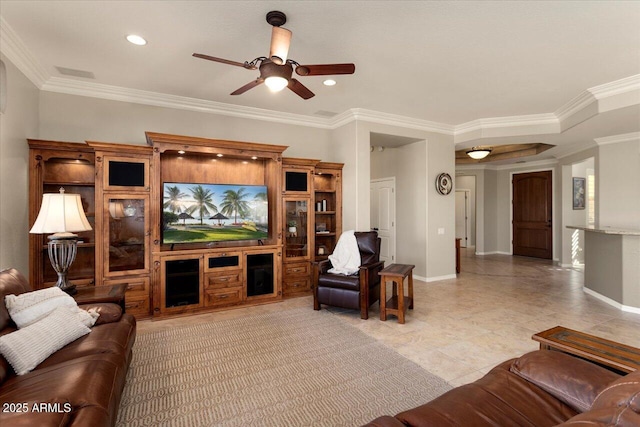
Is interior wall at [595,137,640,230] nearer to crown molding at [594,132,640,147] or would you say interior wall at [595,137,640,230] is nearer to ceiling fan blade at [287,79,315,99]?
crown molding at [594,132,640,147]

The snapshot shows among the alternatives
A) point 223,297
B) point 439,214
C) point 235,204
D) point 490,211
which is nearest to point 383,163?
point 439,214

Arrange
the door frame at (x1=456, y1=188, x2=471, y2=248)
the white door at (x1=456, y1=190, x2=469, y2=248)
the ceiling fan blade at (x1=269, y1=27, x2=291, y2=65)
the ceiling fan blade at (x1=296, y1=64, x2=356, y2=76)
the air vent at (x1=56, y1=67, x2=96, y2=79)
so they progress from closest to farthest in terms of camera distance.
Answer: the ceiling fan blade at (x1=269, y1=27, x2=291, y2=65)
the ceiling fan blade at (x1=296, y1=64, x2=356, y2=76)
the air vent at (x1=56, y1=67, x2=96, y2=79)
the door frame at (x1=456, y1=188, x2=471, y2=248)
the white door at (x1=456, y1=190, x2=469, y2=248)

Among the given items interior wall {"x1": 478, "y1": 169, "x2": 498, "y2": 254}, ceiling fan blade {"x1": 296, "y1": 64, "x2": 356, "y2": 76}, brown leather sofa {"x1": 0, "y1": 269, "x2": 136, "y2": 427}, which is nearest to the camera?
brown leather sofa {"x1": 0, "y1": 269, "x2": 136, "y2": 427}

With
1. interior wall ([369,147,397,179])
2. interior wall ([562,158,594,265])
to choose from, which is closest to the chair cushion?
interior wall ([369,147,397,179])

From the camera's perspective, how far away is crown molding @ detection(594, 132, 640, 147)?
5008 millimetres

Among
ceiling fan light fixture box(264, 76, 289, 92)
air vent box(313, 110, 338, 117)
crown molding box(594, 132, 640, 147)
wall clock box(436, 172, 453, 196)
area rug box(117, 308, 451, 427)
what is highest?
air vent box(313, 110, 338, 117)

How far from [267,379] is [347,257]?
2.12 metres

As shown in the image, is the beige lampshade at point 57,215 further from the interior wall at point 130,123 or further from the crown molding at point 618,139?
the crown molding at point 618,139

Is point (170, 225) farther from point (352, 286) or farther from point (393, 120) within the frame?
point (393, 120)

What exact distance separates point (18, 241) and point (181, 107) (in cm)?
251

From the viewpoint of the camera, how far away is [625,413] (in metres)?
0.79

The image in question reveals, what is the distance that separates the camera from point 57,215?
2.74 metres

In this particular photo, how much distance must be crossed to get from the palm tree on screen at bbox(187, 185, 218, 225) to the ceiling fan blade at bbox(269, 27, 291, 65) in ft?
8.09

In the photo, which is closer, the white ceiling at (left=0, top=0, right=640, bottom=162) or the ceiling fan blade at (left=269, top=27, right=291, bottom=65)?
the ceiling fan blade at (left=269, top=27, right=291, bottom=65)
